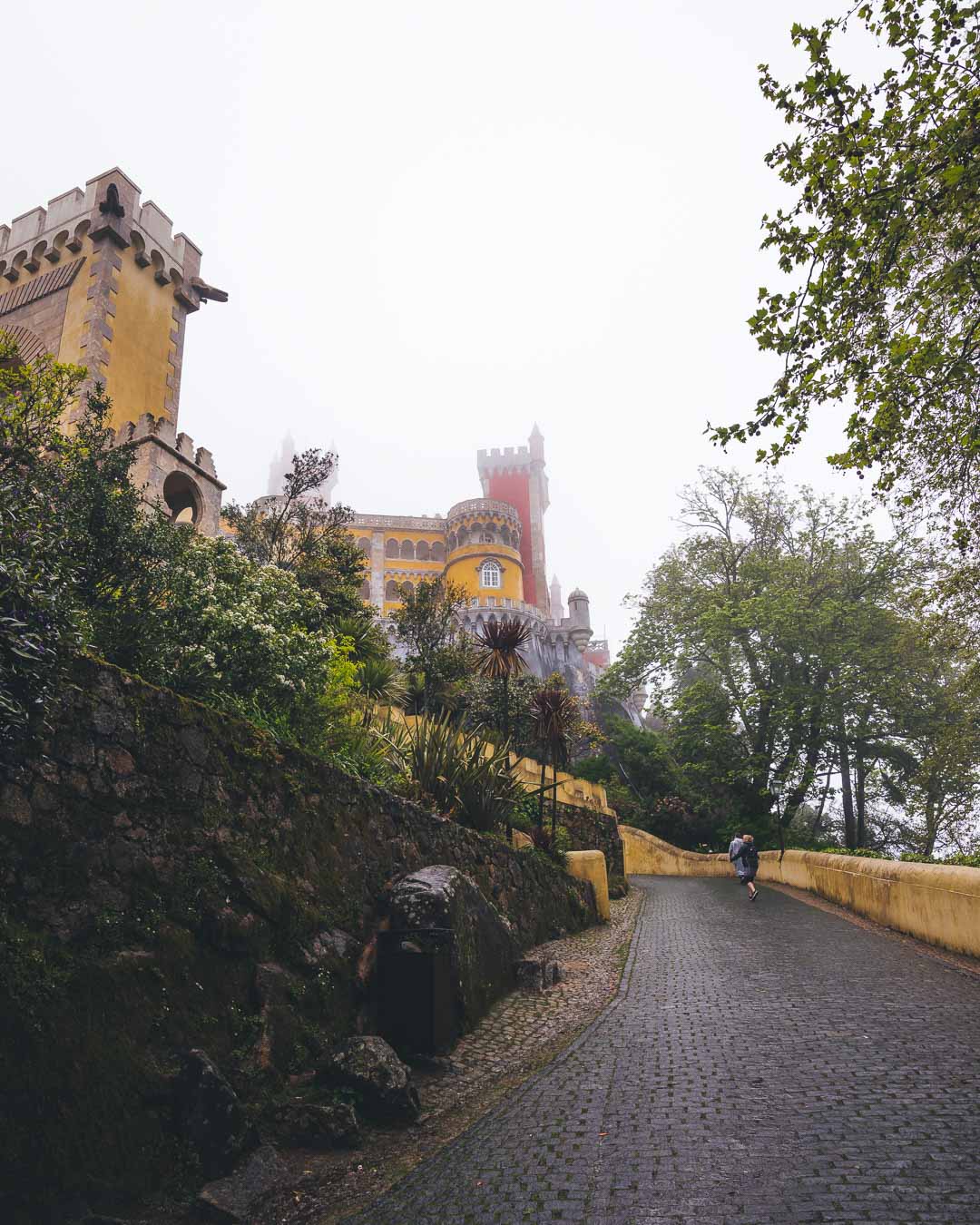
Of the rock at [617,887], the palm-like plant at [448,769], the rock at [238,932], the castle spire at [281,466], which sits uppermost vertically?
the castle spire at [281,466]

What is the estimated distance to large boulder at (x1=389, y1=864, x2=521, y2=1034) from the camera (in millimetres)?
5695

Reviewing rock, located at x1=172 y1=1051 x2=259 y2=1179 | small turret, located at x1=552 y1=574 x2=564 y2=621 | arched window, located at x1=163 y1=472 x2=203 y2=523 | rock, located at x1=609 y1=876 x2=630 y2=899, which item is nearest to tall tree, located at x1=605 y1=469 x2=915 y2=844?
rock, located at x1=609 y1=876 x2=630 y2=899

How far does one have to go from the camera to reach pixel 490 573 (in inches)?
2372

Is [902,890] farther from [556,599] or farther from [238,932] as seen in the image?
[556,599]

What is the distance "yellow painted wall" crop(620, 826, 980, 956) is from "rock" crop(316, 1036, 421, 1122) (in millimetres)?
6894

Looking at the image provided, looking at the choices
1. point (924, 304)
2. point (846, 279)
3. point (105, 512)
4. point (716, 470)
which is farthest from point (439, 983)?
point (716, 470)

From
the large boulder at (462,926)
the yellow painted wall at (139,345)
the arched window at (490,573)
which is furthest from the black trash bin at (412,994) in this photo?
the arched window at (490,573)

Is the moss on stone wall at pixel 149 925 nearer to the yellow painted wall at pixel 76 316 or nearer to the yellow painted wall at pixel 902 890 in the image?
the yellow painted wall at pixel 902 890

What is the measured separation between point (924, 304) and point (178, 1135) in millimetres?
7941

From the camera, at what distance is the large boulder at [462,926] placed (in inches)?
224

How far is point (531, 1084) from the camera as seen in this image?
4852 millimetres

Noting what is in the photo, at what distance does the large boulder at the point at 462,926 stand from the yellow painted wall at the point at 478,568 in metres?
51.9

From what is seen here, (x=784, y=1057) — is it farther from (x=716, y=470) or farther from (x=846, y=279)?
(x=716, y=470)

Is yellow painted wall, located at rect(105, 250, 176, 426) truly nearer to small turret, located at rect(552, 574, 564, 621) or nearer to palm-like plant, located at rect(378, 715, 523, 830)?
palm-like plant, located at rect(378, 715, 523, 830)
